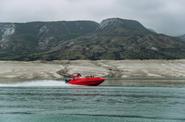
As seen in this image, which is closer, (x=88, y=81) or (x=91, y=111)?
(x=91, y=111)

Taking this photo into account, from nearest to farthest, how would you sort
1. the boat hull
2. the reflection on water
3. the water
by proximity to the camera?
the water, the reflection on water, the boat hull

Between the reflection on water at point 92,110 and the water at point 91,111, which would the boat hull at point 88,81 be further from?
the reflection on water at point 92,110

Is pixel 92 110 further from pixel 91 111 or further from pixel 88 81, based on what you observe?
pixel 88 81

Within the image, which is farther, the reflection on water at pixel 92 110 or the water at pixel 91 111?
the reflection on water at pixel 92 110

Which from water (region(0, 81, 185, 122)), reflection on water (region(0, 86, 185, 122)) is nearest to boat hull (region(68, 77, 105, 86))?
water (region(0, 81, 185, 122))

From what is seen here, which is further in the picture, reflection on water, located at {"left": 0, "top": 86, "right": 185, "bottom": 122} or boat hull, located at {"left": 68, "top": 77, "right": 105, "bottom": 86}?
boat hull, located at {"left": 68, "top": 77, "right": 105, "bottom": 86}

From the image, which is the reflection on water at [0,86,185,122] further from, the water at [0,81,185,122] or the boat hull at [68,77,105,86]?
the boat hull at [68,77,105,86]

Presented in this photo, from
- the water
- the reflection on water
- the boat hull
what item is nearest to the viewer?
the water

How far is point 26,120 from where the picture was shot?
195 feet

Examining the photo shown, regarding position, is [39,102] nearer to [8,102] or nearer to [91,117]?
[8,102]

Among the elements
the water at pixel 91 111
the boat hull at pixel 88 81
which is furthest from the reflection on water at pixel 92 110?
the boat hull at pixel 88 81

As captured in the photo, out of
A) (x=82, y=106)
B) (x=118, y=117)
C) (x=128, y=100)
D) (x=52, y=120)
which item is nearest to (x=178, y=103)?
(x=128, y=100)

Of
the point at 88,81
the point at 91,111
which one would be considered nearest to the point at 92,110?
the point at 91,111

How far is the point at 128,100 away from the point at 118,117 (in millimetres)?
25578
